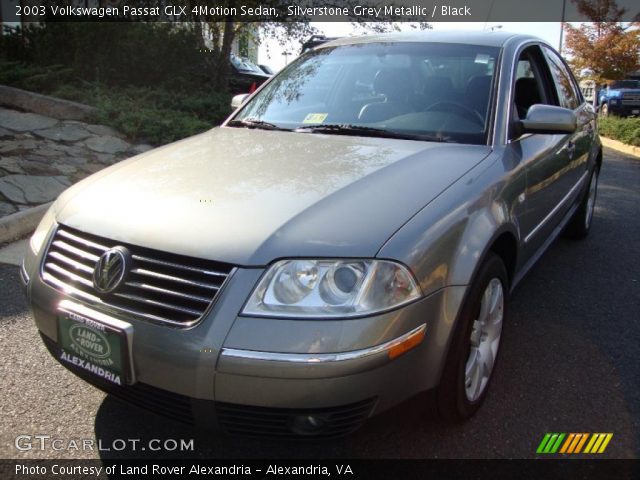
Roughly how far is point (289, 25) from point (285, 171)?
10.5 meters

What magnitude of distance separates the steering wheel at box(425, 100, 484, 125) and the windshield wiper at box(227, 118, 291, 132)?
756mm

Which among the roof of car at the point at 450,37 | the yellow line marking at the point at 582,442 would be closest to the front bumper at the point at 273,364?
the yellow line marking at the point at 582,442

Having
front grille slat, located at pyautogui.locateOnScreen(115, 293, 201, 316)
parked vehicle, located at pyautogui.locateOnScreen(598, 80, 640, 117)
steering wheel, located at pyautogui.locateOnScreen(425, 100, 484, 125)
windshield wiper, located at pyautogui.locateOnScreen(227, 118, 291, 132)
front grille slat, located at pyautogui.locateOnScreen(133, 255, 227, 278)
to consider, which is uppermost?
steering wheel, located at pyautogui.locateOnScreen(425, 100, 484, 125)

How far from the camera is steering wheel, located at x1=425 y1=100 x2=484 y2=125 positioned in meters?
2.85

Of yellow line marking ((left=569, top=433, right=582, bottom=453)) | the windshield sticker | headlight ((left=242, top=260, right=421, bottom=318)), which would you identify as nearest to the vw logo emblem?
headlight ((left=242, top=260, right=421, bottom=318))

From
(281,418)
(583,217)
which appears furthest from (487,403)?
(583,217)

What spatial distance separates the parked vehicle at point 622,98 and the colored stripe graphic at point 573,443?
20.4 metres

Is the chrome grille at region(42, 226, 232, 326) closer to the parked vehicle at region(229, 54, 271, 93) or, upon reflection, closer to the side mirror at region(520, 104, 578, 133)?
the side mirror at region(520, 104, 578, 133)

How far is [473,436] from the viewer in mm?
2320

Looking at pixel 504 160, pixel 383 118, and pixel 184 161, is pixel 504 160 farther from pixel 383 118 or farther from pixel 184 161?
pixel 184 161

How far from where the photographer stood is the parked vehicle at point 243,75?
45.9 ft

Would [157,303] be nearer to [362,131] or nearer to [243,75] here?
[362,131]

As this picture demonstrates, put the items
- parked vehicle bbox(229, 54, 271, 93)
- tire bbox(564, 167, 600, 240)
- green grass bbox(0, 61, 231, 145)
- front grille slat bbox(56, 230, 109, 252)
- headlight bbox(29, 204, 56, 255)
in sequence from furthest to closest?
parked vehicle bbox(229, 54, 271, 93), green grass bbox(0, 61, 231, 145), tire bbox(564, 167, 600, 240), headlight bbox(29, 204, 56, 255), front grille slat bbox(56, 230, 109, 252)

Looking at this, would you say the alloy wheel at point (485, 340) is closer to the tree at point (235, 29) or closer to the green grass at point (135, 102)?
the green grass at point (135, 102)
